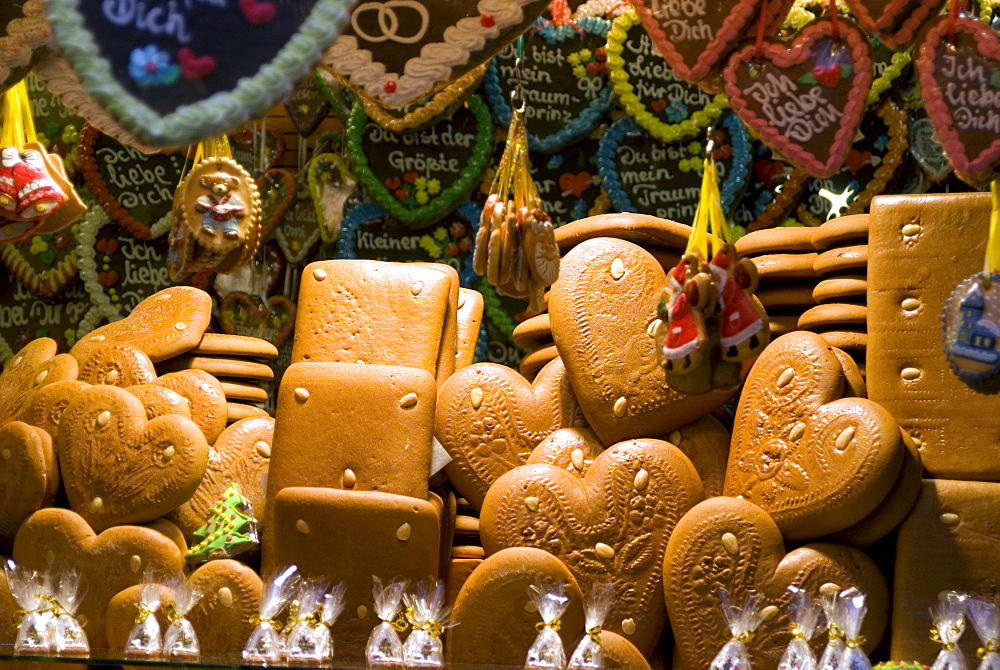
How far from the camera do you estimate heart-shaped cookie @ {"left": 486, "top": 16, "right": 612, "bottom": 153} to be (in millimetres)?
3838

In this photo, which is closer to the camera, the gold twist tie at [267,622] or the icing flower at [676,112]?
the gold twist tie at [267,622]

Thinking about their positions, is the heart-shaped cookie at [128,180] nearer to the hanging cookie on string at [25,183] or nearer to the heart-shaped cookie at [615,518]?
the hanging cookie on string at [25,183]

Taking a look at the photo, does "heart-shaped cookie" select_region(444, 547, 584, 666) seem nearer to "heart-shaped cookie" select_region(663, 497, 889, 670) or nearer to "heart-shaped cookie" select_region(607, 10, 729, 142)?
"heart-shaped cookie" select_region(663, 497, 889, 670)

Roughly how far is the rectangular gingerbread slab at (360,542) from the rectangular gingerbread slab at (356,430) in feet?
0.22

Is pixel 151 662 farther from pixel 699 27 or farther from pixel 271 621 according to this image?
pixel 699 27

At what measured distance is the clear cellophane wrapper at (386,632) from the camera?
2592 millimetres

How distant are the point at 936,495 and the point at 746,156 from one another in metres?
1.36

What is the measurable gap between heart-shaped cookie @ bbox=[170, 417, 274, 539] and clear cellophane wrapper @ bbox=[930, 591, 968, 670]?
170 cm

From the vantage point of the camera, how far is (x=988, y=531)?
102 inches

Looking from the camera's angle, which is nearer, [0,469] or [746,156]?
[0,469]

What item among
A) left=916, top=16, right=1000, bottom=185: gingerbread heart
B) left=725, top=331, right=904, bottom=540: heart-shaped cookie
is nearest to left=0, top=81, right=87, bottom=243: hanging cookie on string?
left=725, top=331, right=904, bottom=540: heart-shaped cookie

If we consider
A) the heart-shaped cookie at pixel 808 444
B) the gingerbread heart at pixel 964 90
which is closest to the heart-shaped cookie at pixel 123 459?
the heart-shaped cookie at pixel 808 444

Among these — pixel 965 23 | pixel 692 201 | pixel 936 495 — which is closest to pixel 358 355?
pixel 692 201

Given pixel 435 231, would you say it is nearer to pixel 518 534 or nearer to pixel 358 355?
pixel 358 355
